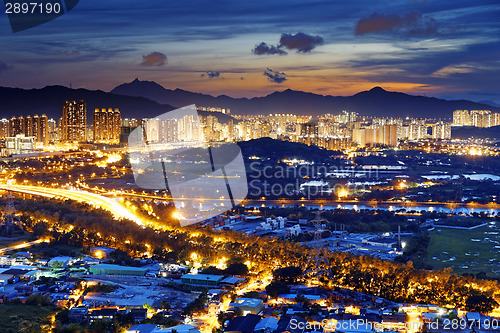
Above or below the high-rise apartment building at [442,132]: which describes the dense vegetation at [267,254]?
below

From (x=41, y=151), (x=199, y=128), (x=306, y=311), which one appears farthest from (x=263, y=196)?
(x=199, y=128)

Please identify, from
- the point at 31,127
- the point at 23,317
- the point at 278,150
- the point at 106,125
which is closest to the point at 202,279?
the point at 23,317

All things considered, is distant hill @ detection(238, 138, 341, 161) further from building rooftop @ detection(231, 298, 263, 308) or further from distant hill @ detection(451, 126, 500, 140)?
building rooftop @ detection(231, 298, 263, 308)

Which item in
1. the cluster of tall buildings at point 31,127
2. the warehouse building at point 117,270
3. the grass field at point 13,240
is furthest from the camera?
the cluster of tall buildings at point 31,127

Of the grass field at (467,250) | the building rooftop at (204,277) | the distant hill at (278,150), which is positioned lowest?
the grass field at (467,250)

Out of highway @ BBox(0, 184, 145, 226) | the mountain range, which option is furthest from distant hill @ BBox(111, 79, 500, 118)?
highway @ BBox(0, 184, 145, 226)

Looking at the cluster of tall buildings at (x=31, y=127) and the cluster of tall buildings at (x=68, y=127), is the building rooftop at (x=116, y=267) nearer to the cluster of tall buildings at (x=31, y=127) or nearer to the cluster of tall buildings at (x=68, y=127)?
the cluster of tall buildings at (x=68, y=127)

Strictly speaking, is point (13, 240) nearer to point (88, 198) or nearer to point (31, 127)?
point (88, 198)

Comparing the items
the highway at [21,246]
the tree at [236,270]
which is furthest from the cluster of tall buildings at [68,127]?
the tree at [236,270]
